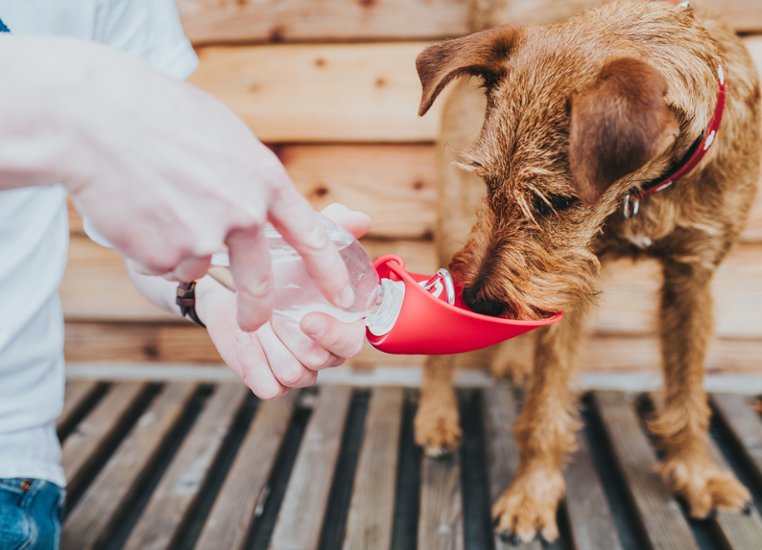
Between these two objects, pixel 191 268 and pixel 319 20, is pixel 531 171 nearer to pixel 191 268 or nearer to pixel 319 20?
pixel 191 268

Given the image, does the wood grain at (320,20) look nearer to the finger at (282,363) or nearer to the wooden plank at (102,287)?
the wooden plank at (102,287)

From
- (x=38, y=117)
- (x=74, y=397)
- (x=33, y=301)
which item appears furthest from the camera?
(x=74, y=397)

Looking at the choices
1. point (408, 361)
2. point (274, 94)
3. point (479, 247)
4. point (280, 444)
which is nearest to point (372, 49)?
point (274, 94)

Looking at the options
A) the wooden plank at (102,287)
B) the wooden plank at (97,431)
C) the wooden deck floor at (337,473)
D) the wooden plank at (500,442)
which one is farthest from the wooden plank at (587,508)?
the wooden plank at (97,431)

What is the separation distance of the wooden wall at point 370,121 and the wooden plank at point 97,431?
1.93 feet

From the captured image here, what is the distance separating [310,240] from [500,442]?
1668mm

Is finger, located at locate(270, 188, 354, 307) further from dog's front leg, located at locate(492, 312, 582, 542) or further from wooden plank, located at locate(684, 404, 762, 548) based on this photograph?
wooden plank, located at locate(684, 404, 762, 548)

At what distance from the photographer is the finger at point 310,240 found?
71 cm

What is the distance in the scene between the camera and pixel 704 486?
185 cm

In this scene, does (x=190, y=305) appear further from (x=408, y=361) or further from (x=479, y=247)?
(x=408, y=361)

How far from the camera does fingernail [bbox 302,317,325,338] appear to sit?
0.93 meters

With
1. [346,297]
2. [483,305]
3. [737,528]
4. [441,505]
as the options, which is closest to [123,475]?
[441,505]

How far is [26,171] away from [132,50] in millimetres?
1007

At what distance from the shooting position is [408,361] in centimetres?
262
